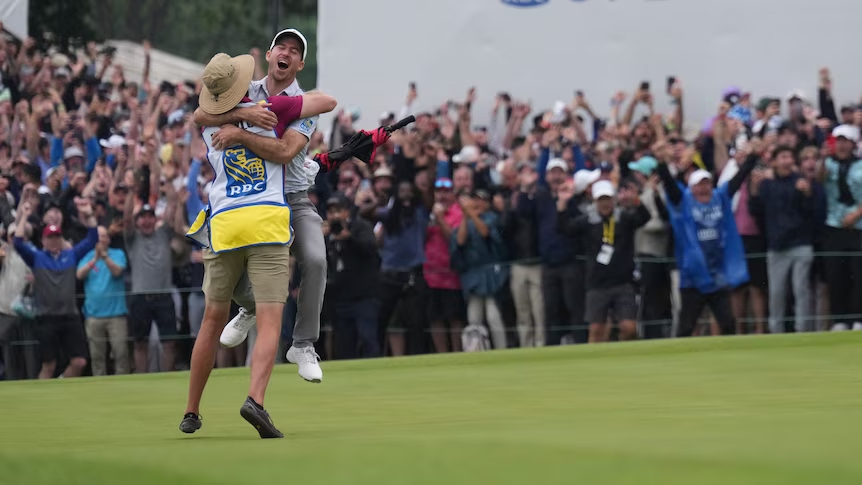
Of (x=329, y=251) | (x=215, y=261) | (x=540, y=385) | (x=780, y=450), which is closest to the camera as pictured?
(x=780, y=450)

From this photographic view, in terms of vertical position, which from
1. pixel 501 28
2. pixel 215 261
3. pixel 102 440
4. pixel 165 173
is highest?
pixel 501 28

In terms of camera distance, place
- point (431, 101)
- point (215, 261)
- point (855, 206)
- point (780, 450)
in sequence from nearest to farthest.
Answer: point (780, 450)
point (215, 261)
point (855, 206)
point (431, 101)

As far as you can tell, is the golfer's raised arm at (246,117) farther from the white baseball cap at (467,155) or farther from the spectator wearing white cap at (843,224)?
the white baseball cap at (467,155)

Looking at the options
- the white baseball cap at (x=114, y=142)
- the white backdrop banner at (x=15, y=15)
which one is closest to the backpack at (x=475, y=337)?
the white baseball cap at (x=114, y=142)

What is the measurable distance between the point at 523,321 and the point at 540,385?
5.82 metres

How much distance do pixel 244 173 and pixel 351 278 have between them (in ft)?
25.5

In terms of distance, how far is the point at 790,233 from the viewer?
1356 centimetres

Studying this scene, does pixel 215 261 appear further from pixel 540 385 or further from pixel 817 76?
pixel 817 76

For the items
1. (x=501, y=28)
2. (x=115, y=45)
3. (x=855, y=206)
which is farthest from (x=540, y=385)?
(x=115, y=45)

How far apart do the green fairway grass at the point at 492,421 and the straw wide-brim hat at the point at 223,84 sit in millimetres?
1466

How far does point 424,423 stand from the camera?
6.71 meters

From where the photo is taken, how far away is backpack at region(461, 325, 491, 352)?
14.6m

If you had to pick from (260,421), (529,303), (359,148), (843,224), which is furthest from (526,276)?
(260,421)

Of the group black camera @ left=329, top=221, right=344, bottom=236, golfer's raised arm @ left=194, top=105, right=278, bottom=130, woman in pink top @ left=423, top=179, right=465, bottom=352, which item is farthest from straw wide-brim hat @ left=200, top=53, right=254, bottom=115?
woman in pink top @ left=423, top=179, right=465, bottom=352
